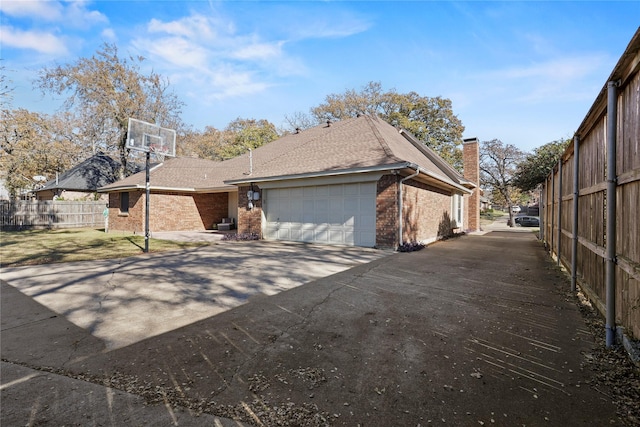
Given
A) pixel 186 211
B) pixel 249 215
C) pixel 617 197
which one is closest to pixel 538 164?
pixel 249 215

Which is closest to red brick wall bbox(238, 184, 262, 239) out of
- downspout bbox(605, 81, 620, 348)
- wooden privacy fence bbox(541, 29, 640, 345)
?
wooden privacy fence bbox(541, 29, 640, 345)

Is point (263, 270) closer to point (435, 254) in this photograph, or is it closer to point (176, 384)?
point (176, 384)

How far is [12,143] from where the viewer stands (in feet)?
88.3

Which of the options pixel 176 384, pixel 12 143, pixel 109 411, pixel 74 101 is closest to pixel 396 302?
pixel 176 384

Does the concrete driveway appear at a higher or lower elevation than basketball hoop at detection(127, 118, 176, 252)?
lower

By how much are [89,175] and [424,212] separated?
2738cm

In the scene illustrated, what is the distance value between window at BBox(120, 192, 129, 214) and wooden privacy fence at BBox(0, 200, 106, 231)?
5.41 m

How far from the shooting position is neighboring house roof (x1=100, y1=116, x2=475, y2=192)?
1050cm

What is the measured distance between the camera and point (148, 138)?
34.0 ft

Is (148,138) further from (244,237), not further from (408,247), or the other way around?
(408,247)

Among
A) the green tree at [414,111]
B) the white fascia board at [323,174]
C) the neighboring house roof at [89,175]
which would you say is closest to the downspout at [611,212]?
the white fascia board at [323,174]

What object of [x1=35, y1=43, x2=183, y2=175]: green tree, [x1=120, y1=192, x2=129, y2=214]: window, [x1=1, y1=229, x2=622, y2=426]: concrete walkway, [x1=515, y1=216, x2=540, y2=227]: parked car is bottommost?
[x1=1, y1=229, x2=622, y2=426]: concrete walkway

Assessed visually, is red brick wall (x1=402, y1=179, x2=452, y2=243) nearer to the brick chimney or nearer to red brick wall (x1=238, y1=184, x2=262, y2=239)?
the brick chimney

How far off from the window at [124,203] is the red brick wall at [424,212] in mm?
15502
